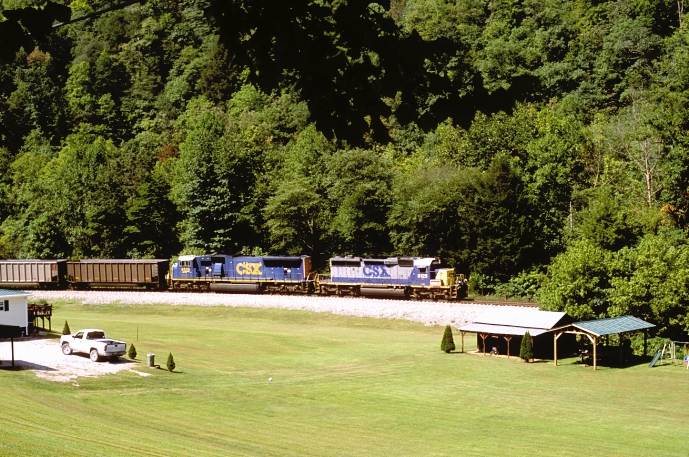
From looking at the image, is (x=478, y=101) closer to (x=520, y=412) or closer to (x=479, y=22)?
(x=520, y=412)

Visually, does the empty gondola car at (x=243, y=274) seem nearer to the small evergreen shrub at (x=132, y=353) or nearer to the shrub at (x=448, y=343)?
the shrub at (x=448, y=343)

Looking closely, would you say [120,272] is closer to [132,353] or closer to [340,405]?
[132,353]

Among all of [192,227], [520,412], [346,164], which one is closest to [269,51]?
[520,412]

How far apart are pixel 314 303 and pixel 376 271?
6.15m

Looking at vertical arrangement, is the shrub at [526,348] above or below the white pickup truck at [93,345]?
below

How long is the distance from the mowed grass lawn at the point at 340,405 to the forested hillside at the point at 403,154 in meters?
11.3

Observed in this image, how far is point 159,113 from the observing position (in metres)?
140

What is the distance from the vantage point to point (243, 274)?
71.7 metres

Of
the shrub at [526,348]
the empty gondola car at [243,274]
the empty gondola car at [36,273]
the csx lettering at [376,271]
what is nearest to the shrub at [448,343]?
the shrub at [526,348]

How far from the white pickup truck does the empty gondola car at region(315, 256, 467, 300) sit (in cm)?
2828

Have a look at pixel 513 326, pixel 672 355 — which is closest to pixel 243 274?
pixel 513 326

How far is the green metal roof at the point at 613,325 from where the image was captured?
45091mm

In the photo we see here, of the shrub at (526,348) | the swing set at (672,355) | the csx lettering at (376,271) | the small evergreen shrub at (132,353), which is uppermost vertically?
the csx lettering at (376,271)

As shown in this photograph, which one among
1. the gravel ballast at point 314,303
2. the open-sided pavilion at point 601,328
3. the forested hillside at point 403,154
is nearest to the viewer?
the forested hillside at point 403,154
